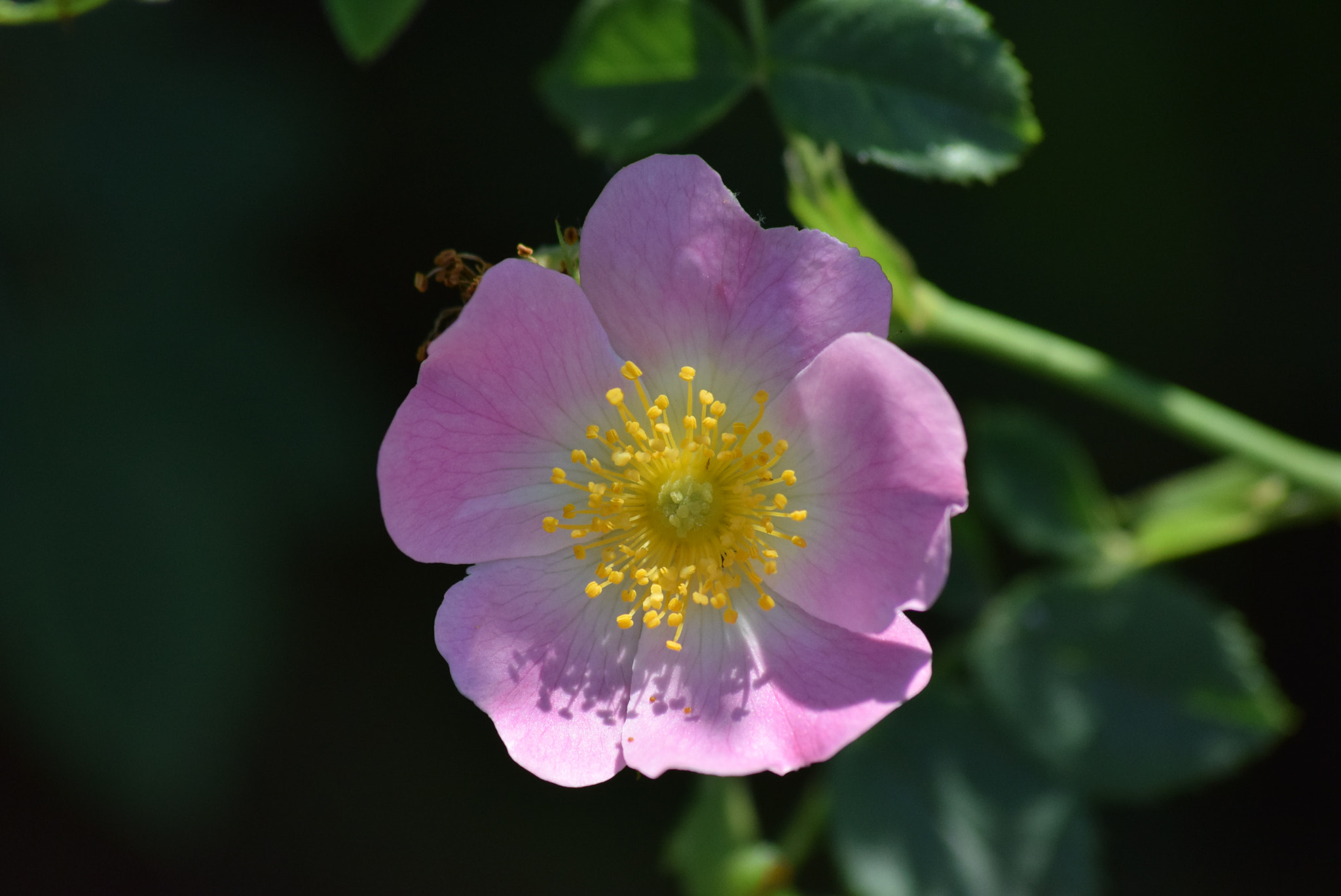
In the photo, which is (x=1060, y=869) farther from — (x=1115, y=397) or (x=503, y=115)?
(x=503, y=115)

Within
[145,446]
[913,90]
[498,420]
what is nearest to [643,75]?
[913,90]

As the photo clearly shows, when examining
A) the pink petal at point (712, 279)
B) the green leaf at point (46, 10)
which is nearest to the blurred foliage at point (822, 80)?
the pink petal at point (712, 279)

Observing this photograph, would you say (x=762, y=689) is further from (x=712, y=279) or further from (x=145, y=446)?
(x=145, y=446)

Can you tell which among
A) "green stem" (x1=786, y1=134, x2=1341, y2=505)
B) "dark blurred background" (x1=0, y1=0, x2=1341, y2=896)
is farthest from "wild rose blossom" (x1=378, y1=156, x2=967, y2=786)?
"dark blurred background" (x1=0, y1=0, x2=1341, y2=896)

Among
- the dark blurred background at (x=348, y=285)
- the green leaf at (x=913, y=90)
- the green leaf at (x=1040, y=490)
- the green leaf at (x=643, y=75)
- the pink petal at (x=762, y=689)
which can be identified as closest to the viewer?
the pink petal at (x=762, y=689)

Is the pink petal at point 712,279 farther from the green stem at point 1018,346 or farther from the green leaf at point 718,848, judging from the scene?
the green leaf at point 718,848
